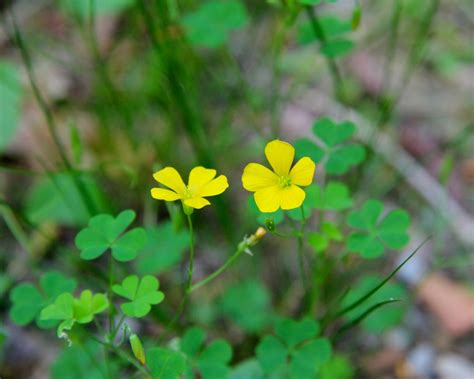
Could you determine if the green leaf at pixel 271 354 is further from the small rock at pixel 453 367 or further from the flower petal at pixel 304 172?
the small rock at pixel 453 367

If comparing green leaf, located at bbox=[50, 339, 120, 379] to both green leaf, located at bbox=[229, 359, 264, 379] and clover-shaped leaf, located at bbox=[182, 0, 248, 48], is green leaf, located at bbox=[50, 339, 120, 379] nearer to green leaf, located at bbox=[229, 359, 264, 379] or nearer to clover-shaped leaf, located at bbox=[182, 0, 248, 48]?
green leaf, located at bbox=[229, 359, 264, 379]

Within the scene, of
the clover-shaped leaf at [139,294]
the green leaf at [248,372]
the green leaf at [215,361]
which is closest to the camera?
the clover-shaped leaf at [139,294]

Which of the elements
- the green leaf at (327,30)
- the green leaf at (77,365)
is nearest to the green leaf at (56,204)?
the green leaf at (77,365)

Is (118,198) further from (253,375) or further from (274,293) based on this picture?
(253,375)

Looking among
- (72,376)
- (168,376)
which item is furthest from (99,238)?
(72,376)

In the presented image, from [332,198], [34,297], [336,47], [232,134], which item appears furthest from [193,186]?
[232,134]

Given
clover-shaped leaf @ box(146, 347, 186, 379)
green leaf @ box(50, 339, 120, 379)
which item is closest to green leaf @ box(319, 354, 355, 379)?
green leaf @ box(50, 339, 120, 379)
